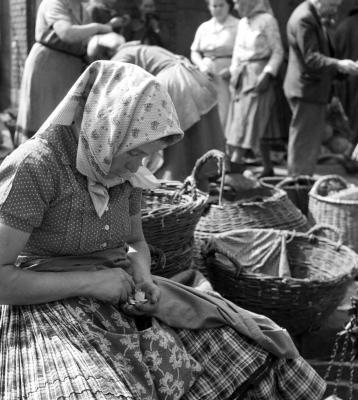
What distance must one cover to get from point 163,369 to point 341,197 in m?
3.15

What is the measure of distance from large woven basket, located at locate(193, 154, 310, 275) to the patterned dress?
1.69 m

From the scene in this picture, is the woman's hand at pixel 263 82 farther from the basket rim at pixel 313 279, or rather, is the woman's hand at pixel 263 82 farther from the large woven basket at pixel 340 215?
the basket rim at pixel 313 279

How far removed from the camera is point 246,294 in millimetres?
3521

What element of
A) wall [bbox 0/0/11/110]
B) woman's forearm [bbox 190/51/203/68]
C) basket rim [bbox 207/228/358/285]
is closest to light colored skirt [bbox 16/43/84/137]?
woman's forearm [bbox 190/51/203/68]

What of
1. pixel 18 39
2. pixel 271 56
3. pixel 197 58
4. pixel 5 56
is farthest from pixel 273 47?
pixel 5 56

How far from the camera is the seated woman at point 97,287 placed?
1955 millimetres

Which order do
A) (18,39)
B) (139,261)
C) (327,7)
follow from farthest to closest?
(18,39)
(327,7)
(139,261)

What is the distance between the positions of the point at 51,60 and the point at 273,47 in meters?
2.06

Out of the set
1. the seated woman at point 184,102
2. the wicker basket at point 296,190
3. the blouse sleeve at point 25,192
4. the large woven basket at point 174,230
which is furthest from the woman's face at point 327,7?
the blouse sleeve at point 25,192

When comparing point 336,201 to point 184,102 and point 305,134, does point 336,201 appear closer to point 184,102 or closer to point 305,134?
point 184,102

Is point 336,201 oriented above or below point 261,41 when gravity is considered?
below

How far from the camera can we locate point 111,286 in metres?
2.14

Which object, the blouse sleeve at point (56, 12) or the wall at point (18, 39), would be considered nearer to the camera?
the blouse sleeve at point (56, 12)

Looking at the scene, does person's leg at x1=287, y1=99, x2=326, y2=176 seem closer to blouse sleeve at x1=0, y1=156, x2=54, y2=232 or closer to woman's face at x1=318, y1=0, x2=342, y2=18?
woman's face at x1=318, y1=0, x2=342, y2=18
